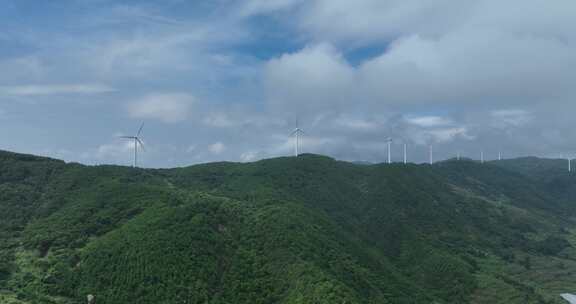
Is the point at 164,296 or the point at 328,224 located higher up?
the point at 328,224

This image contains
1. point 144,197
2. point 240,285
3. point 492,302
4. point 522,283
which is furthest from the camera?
point 522,283

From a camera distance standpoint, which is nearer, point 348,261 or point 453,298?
point 348,261

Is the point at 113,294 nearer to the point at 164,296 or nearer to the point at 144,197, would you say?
the point at 164,296

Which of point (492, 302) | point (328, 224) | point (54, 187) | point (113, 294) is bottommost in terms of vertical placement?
point (492, 302)

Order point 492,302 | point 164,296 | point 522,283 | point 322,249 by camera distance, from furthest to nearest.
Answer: point 522,283
point 492,302
point 322,249
point 164,296

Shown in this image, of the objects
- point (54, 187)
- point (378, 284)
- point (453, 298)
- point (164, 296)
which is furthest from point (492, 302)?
point (54, 187)

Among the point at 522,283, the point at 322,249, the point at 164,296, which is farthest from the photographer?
the point at 522,283

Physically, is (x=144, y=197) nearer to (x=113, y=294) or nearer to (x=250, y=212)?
(x=250, y=212)

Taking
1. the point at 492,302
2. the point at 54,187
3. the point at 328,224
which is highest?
the point at 54,187

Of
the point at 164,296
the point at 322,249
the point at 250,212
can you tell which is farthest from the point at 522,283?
the point at 164,296
